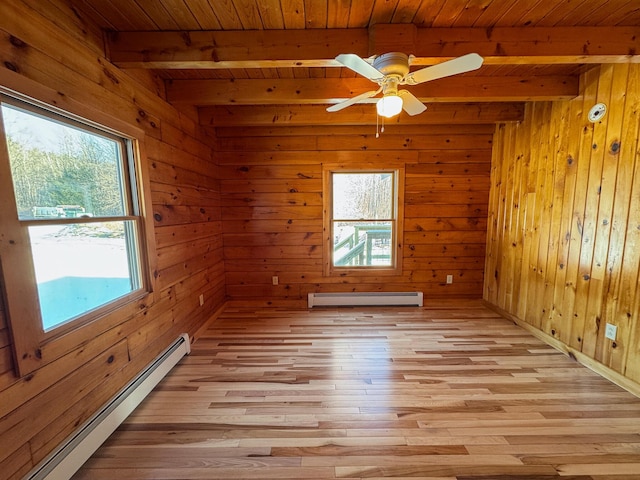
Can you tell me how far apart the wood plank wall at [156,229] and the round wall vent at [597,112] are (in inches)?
143

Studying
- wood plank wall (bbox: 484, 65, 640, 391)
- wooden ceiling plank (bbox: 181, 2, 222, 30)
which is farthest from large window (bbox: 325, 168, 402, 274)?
wooden ceiling plank (bbox: 181, 2, 222, 30)

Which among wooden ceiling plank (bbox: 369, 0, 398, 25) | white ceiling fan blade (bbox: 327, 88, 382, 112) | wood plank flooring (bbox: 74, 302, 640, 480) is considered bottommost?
wood plank flooring (bbox: 74, 302, 640, 480)

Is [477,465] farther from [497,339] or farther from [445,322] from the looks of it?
[445,322]

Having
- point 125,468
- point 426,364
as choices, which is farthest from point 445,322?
point 125,468

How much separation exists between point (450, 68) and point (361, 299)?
9.16 ft

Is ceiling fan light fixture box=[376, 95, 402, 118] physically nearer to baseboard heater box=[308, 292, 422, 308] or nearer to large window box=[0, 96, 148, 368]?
large window box=[0, 96, 148, 368]

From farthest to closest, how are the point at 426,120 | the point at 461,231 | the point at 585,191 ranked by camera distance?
the point at 461,231
the point at 426,120
the point at 585,191

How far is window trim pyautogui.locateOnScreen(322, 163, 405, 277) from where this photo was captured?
11.3 feet

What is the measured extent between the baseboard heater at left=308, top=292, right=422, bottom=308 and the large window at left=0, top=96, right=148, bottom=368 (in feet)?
6.95

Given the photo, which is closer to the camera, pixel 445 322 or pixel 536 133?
pixel 536 133

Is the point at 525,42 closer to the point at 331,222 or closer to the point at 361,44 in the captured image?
the point at 361,44

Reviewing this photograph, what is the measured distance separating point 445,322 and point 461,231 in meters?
1.28

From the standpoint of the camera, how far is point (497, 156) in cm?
331

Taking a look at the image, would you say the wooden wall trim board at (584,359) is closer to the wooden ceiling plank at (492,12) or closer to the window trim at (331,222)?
the window trim at (331,222)
